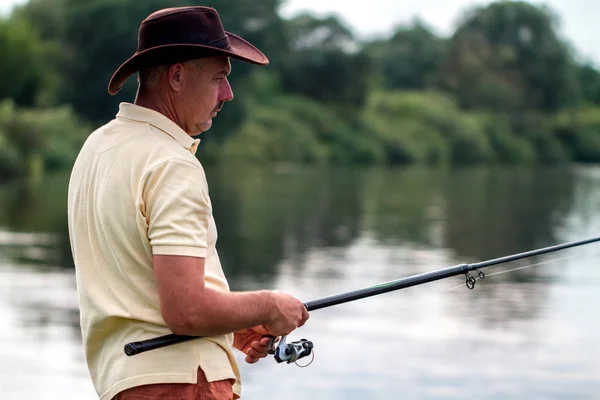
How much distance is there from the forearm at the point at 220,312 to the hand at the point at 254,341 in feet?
1.09

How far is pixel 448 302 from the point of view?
11266mm

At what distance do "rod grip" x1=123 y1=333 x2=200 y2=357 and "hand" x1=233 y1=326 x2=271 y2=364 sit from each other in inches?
16.3

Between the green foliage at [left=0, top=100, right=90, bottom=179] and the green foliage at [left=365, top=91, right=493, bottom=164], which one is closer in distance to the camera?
the green foliage at [left=0, top=100, right=90, bottom=179]

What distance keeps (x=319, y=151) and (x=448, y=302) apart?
170ft

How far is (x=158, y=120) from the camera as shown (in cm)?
257

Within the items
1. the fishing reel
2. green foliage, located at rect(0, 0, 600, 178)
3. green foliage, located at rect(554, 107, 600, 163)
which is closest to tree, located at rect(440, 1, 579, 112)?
green foliage, located at rect(0, 0, 600, 178)

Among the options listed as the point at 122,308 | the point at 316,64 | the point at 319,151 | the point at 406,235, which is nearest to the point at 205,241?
the point at 122,308

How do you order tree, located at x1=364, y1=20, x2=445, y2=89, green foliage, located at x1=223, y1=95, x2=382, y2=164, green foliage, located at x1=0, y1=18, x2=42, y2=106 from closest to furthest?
1. green foliage, located at x1=0, y1=18, x2=42, y2=106
2. green foliage, located at x1=223, y1=95, x2=382, y2=164
3. tree, located at x1=364, y1=20, x2=445, y2=89

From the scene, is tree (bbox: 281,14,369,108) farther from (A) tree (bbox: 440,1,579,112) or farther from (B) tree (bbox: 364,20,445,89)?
(B) tree (bbox: 364,20,445,89)

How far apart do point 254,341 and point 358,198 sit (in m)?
27.3

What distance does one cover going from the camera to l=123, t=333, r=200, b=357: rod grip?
8.14ft

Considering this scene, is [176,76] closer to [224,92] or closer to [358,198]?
[224,92]

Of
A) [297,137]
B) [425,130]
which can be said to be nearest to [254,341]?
[297,137]

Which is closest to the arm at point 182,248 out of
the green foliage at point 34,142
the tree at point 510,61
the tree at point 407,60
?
the green foliage at point 34,142
